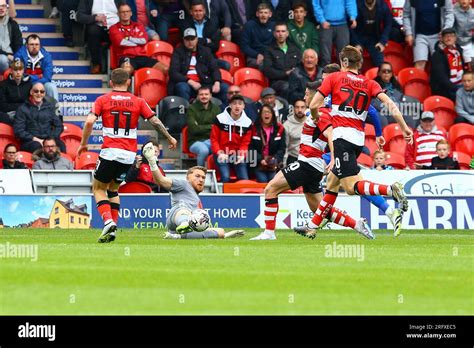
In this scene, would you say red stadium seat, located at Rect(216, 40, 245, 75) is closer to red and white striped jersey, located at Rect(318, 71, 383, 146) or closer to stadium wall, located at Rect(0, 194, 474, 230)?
stadium wall, located at Rect(0, 194, 474, 230)

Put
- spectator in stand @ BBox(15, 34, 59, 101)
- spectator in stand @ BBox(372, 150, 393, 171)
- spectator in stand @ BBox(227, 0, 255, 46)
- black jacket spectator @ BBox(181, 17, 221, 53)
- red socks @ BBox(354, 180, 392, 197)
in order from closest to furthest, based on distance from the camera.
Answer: red socks @ BBox(354, 180, 392, 197)
spectator in stand @ BBox(372, 150, 393, 171)
spectator in stand @ BBox(15, 34, 59, 101)
black jacket spectator @ BBox(181, 17, 221, 53)
spectator in stand @ BBox(227, 0, 255, 46)

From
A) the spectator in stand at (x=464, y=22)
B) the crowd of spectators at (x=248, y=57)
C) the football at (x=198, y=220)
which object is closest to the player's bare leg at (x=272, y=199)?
the football at (x=198, y=220)

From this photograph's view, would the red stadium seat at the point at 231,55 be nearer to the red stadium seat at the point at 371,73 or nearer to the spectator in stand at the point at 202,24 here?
the spectator in stand at the point at 202,24

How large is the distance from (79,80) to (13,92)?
268 cm

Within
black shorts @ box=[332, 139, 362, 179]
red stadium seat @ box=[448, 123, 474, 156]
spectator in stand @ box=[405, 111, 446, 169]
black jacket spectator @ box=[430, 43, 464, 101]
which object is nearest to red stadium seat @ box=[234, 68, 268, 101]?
spectator in stand @ box=[405, 111, 446, 169]

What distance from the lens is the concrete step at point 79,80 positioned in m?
28.4

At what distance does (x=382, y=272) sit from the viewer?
13555 mm

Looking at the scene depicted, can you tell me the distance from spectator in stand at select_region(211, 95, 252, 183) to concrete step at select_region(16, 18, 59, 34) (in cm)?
571

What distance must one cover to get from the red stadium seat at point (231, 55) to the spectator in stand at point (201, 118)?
316cm

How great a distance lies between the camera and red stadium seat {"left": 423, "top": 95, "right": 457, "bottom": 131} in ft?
96.0

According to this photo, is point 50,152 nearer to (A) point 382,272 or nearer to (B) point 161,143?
(B) point 161,143

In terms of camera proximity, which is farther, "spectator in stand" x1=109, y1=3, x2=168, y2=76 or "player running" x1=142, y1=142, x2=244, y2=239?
"spectator in stand" x1=109, y1=3, x2=168, y2=76

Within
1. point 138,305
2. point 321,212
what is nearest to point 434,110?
point 321,212
